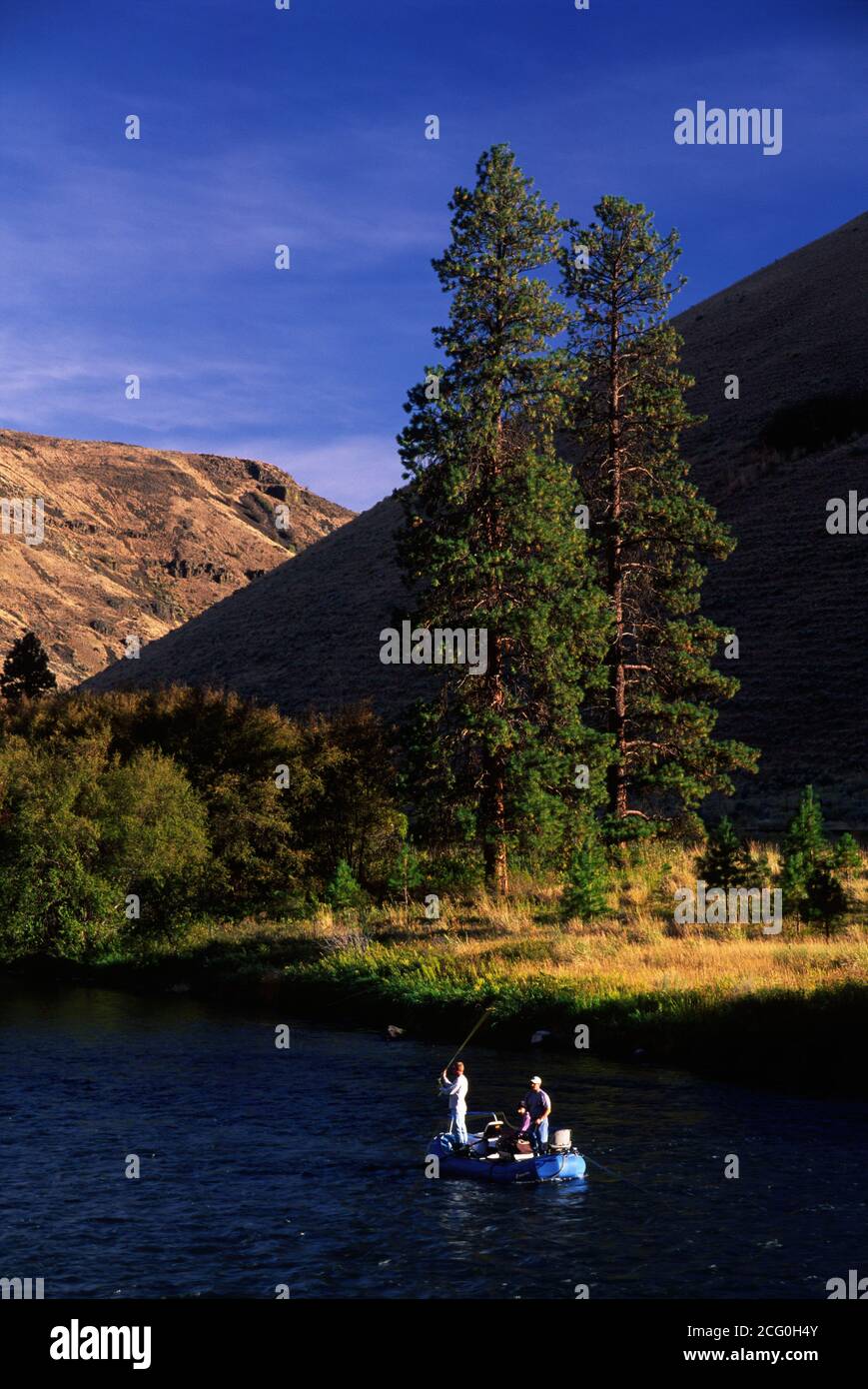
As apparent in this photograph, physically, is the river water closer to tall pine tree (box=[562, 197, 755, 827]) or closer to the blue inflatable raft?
the blue inflatable raft

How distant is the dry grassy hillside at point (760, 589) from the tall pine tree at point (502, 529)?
17.0 metres

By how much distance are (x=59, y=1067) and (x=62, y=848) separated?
15.7m

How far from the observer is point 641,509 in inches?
1816

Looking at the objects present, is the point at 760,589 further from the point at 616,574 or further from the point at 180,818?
the point at 180,818

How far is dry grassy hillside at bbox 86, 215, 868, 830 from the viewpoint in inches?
2726

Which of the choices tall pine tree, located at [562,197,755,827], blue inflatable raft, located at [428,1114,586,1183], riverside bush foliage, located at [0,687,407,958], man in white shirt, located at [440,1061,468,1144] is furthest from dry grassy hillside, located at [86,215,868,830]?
blue inflatable raft, located at [428,1114,586,1183]

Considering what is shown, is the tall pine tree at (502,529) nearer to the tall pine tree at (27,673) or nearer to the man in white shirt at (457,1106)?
the man in white shirt at (457,1106)

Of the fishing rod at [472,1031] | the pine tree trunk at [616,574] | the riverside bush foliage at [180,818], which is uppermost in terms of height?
the pine tree trunk at [616,574]

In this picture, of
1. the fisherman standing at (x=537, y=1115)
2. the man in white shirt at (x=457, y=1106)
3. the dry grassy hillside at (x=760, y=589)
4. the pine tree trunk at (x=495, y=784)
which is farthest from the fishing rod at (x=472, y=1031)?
the dry grassy hillside at (x=760, y=589)

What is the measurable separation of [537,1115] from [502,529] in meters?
24.2

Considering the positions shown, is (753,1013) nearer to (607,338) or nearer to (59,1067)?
(59,1067)

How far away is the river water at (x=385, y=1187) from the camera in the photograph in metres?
18.1

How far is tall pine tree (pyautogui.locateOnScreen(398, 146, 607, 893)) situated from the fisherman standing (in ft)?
62.7

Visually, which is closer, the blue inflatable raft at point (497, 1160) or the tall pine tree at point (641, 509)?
the blue inflatable raft at point (497, 1160)
